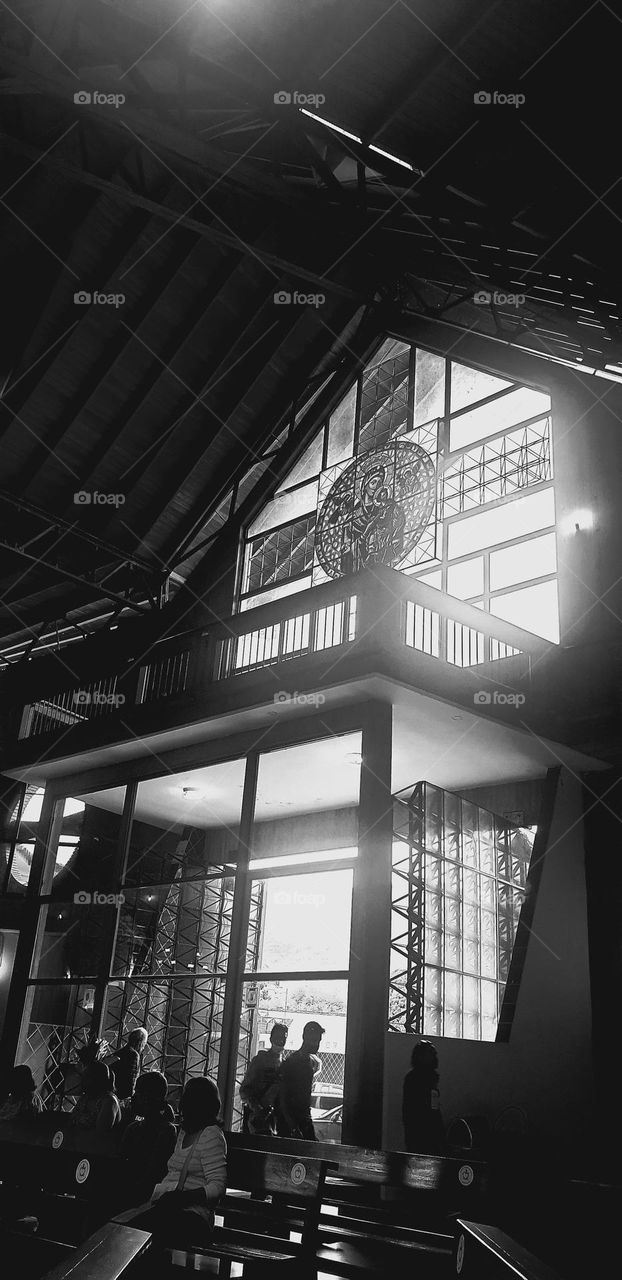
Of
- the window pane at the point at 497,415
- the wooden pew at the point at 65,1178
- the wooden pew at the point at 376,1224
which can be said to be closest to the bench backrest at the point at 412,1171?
the wooden pew at the point at 376,1224

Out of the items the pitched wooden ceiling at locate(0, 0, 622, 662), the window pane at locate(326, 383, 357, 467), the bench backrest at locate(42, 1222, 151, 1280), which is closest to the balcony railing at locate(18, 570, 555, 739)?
the pitched wooden ceiling at locate(0, 0, 622, 662)

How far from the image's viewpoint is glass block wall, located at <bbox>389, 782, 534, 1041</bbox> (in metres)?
9.24

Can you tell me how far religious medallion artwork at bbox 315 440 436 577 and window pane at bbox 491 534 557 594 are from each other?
4.98 feet

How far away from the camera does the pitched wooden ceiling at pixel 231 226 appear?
27.4ft

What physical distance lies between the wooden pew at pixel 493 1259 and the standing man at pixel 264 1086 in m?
5.28

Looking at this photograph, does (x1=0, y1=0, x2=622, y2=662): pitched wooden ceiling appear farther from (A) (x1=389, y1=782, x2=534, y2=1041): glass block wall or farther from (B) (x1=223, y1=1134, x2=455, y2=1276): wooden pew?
(B) (x1=223, y1=1134, x2=455, y2=1276): wooden pew

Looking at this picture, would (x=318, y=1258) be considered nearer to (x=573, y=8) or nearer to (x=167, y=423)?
(x=573, y=8)

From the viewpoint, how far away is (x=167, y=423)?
48.3 feet

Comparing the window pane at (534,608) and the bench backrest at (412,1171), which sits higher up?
the window pane at (534,608)

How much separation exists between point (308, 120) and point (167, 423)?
6.16 meters

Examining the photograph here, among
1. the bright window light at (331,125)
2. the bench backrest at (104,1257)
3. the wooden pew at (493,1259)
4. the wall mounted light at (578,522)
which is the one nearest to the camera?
the wooden pew at (493,1259)

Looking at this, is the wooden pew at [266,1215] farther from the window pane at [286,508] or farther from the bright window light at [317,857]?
the window pane at [286,508]

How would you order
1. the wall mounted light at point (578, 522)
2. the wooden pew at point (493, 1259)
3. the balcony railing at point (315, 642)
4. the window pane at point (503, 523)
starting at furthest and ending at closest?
1. the window pane at point (503, 523)
2. the wall mounted light at point (578, 522)
3. the balcony railing at point (315, 642)
4. the wooden pew at point (493, 1259)

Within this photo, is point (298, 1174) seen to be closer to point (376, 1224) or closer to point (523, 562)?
point (376, 1224)
